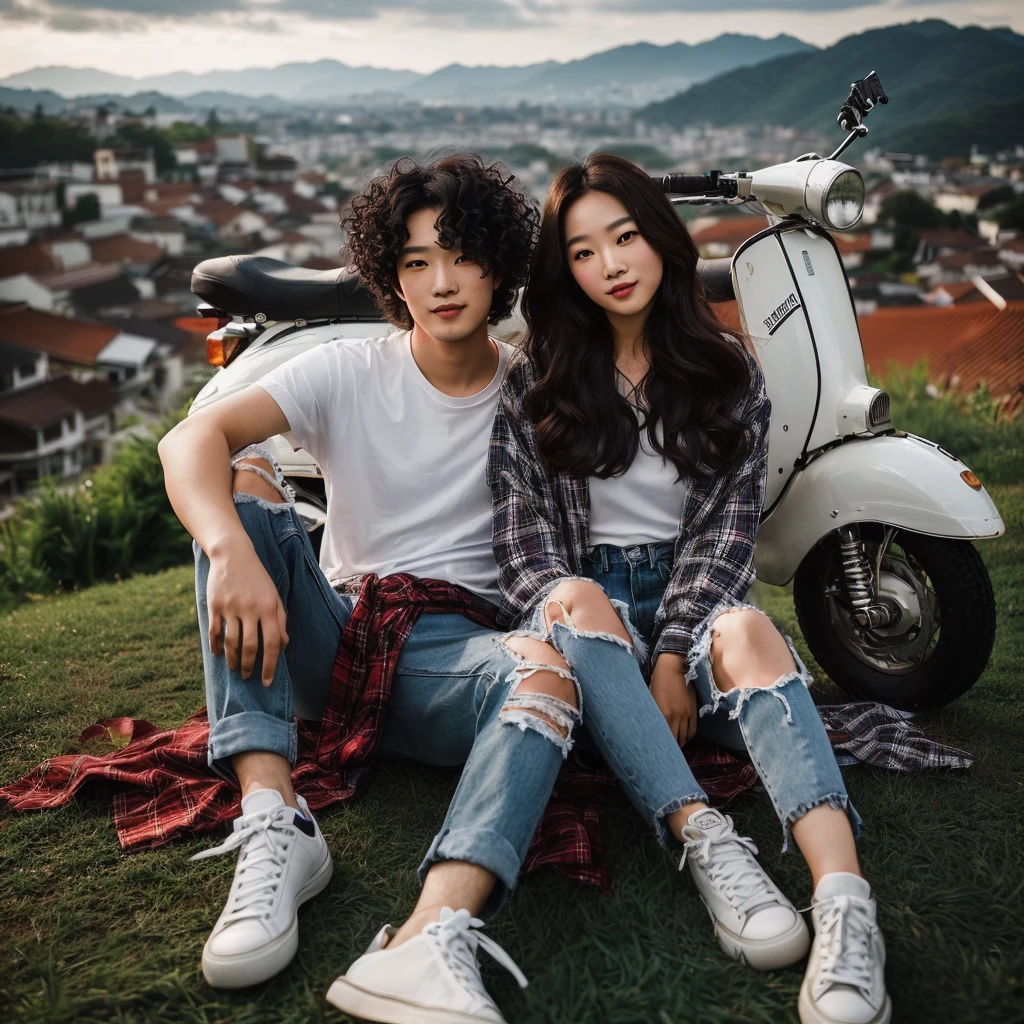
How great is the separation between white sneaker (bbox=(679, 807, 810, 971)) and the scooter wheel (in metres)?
0.69

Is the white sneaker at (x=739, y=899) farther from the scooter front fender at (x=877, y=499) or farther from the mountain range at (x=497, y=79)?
the mountain range at (x=497, y=79)

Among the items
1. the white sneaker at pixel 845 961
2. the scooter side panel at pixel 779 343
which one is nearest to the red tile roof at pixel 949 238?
the scooter side panel at pixel 779 343

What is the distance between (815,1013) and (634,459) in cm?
90

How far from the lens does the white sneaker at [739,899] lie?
4.03 feet

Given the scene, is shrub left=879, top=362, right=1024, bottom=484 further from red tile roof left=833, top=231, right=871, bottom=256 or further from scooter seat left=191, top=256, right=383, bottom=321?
scooter seat left=191, top=256, right=383, bottom=321

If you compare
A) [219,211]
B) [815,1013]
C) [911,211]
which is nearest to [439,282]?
[815,1013]

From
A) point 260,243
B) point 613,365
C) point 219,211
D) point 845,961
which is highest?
point 613,365

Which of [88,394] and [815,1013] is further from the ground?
[815,1013]

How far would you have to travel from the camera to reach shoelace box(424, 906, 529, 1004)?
1144 millimetres

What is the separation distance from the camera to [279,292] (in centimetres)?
242

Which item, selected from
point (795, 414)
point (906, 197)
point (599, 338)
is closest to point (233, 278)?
point (599, 338)

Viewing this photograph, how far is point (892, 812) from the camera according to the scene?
1601 mm

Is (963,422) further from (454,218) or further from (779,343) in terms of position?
(454,218)

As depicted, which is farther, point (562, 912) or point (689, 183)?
point (689, 183)
